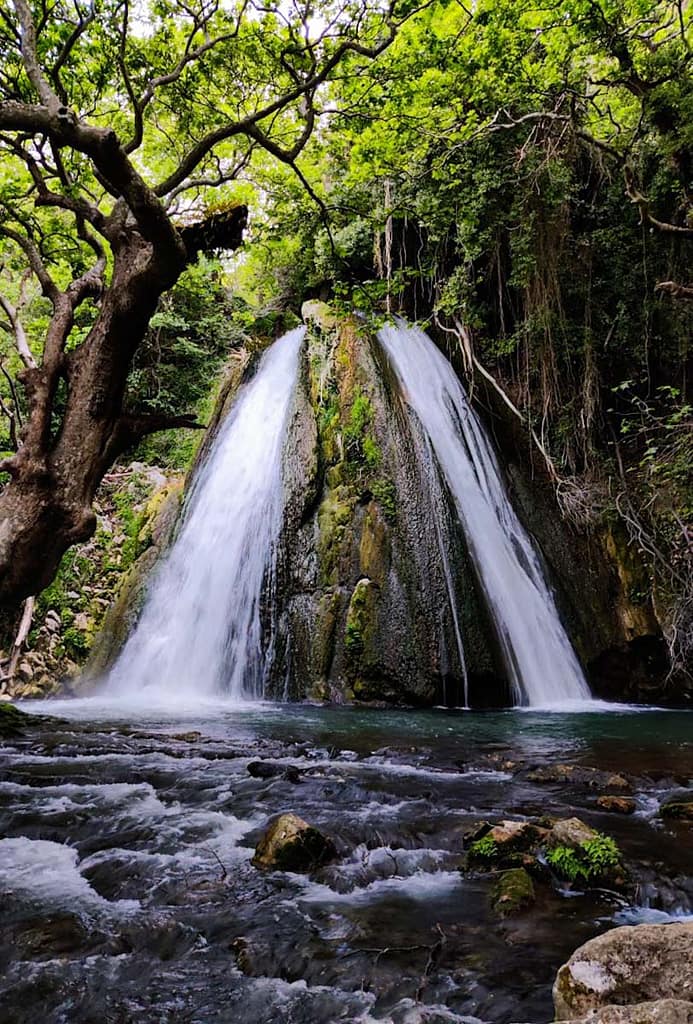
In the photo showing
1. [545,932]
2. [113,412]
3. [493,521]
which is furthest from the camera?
[493,521]

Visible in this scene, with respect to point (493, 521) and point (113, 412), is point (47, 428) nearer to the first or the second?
point (113, 412)

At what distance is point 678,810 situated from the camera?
3967 mm

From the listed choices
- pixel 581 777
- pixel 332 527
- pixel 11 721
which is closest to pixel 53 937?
pixel 581 777

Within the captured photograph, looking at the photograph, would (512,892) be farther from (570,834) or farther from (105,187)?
(105,187)

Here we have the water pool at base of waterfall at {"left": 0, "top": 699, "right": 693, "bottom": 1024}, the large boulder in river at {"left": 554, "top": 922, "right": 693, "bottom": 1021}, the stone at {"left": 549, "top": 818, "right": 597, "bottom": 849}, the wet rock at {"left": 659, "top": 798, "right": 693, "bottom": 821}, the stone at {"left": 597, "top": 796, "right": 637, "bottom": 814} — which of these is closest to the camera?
the large boulder in river at {"left": 554, "top": 922, "right": 693, "bottom": 1021}

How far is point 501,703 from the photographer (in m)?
8.88

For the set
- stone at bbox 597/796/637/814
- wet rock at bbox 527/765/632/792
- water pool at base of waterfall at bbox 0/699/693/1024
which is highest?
wet rock at bbox 527/765/632/792

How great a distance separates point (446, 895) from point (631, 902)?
87 cm

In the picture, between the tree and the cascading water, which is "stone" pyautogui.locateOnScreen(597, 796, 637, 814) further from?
the cascading water

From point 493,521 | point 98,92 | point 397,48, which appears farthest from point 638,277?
point 98,92

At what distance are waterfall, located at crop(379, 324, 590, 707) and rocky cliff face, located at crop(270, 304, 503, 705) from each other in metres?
0.46

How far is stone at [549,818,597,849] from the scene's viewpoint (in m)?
3.25

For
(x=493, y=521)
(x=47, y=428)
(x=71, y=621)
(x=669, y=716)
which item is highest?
(x=493, y=521)

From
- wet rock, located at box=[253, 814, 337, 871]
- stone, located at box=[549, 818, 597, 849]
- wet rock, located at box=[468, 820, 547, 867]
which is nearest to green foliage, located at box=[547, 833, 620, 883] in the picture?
stone, located at box=[549, 818, 597, 849]
